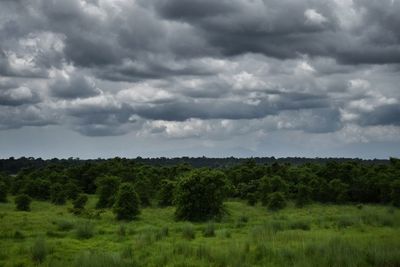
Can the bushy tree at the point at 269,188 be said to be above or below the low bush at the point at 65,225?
above

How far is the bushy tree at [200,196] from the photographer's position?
44.3m

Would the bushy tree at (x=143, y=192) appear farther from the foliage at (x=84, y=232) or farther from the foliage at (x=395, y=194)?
the foliage at (x=395, y=194)

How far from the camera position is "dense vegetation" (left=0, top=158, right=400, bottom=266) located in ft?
64.4

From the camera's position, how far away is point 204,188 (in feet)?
151

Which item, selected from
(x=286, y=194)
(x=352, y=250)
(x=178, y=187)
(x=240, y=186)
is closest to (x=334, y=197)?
(x=286, y=194)

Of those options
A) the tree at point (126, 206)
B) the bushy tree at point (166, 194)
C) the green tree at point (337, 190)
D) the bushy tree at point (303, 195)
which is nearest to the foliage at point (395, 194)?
the green tree at point (337, 190)

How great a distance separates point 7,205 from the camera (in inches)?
2101

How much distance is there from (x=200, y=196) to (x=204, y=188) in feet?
3.59

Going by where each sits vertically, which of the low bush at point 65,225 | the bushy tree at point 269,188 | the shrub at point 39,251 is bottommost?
the low bush at point 65,225

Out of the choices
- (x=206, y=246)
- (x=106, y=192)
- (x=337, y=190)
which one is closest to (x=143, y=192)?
(x=106, y=192)

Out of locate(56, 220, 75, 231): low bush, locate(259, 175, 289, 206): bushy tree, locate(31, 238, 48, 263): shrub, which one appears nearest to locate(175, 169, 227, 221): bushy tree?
locate(259, 175, 289, 206): bushy tree

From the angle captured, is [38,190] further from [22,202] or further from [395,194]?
[395,194]

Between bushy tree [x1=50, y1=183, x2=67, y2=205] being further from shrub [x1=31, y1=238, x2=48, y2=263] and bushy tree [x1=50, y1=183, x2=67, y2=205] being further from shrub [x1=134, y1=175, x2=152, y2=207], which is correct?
shrub [x1=31, y1=238, x2=48, y2=263]

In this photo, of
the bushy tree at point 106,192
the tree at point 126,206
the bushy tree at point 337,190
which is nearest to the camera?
the tree at point 126,206
